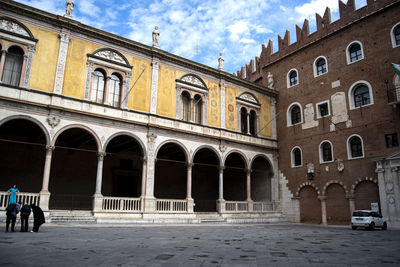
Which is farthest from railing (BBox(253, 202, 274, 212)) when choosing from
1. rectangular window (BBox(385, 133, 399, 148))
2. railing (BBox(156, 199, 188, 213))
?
rectangular window (BBox(385, 133, 399, 148))

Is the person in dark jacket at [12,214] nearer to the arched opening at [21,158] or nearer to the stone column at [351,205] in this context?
the arched opening at [21,158]

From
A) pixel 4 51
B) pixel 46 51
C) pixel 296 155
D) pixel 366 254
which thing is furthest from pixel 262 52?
pixel 366 254

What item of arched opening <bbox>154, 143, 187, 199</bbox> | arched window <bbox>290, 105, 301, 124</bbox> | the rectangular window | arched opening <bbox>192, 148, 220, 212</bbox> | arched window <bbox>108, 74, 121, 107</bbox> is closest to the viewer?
arched window <bbox>108, 74, 121, 107</bbox>

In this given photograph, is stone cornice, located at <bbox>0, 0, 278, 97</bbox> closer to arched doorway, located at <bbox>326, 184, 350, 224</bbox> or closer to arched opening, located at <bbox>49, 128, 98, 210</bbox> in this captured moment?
arched opening, located at <bbox>49, 128, 98, 210</bbox>

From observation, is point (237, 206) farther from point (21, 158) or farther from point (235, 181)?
point (21, 158)

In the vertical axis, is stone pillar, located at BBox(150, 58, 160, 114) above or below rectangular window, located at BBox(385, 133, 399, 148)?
above

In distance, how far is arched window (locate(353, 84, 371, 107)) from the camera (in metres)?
20.0

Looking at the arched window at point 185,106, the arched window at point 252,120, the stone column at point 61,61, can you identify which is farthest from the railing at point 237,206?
the stone column at point 61,61

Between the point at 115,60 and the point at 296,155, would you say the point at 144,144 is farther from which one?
the point at 296,155

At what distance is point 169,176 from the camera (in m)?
24.1

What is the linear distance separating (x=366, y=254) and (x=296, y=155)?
1711cm

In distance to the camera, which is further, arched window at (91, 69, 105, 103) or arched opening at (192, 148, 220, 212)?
arched opening at (192, 148, 220, 212)

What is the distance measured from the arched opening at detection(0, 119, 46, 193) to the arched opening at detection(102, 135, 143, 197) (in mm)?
3978

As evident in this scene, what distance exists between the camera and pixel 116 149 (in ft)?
69.8
